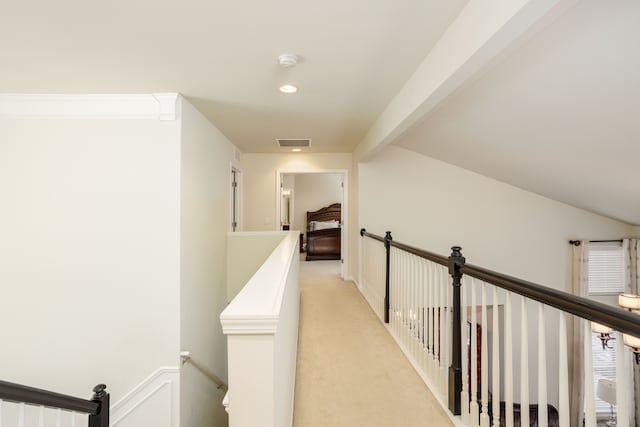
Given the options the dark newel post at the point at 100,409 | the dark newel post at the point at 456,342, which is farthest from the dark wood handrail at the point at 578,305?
the dark newel post at the point at 100,409

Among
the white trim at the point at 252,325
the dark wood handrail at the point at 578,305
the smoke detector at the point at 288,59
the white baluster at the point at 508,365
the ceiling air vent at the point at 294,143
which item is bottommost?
the white baluster at the point at 508,365

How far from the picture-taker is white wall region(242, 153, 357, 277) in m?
5.56

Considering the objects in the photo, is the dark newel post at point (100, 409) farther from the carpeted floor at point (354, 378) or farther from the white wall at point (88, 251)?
the carpeted floor at point (354, 378)

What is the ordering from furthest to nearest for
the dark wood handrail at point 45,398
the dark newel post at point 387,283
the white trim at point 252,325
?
the dark newel post at point 387,283
the dark wood handrail at point 45,398
the white trim at point 252,325

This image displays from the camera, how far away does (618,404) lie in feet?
3.12

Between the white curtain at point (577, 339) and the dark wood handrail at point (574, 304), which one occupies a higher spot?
the dark wood handrail at point (574, 304)

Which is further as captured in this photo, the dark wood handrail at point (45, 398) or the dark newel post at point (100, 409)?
the dark newel post at point (100, 409)

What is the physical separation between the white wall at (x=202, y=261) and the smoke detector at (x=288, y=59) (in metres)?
1.32

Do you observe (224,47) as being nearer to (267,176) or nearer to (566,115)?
(566,115)

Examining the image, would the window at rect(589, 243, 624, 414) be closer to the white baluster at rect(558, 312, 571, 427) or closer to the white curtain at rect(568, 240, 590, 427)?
the white curtain at rect(568, 240, 590, 427)

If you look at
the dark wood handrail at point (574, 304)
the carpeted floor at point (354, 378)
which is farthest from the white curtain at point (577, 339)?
the dark wood handrail at point (574, 304)

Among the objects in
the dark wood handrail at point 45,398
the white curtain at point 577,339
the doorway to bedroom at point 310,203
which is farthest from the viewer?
the doorway to bedroom at point 310,203

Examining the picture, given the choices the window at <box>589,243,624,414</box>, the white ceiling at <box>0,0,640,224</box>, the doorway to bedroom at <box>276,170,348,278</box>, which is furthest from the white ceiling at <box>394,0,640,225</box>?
the doorway to bedroom at <box>276,170,348,278</box>

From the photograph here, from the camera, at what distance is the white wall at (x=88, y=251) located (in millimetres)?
2686
